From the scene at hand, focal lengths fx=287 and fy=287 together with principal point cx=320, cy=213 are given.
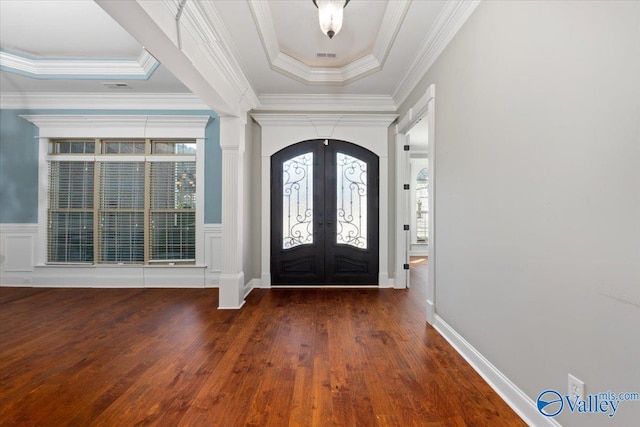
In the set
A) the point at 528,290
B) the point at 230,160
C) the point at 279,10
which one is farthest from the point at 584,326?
the point at 230,160

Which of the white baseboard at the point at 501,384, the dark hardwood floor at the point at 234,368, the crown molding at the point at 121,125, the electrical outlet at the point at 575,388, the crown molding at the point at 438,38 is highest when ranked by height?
the crown molding at the point at 438,38

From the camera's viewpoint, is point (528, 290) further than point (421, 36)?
No

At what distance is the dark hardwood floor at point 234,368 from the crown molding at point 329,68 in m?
2.94

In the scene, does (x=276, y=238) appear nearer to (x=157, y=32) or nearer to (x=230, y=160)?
(x=230, y=160)

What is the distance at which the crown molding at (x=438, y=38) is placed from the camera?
229 cm

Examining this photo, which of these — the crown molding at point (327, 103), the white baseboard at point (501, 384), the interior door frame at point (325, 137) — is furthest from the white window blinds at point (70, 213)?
the white baseboard at point (501, 384)

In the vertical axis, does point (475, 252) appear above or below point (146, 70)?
below

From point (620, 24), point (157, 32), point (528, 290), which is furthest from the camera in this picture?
point (157, 32)

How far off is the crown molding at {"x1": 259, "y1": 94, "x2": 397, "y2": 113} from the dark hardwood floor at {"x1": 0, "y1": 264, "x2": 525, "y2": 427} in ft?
9.52

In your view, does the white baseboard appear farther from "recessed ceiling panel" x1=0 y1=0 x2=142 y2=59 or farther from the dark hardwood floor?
"recessed ceiling panel" x1=0 y1=0 x2=142 y2=59

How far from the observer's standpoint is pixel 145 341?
264cm

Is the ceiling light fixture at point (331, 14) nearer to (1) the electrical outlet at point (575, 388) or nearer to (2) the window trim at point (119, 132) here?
(1) the electrical outlet at point (575, 388)

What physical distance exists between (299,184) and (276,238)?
0.93m

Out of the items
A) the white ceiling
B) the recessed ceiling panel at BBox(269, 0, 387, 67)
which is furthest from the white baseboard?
the recessed ceiling panel at BBox(269, 0, 387, 67)
